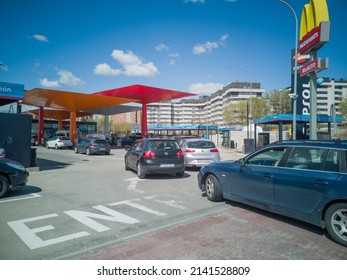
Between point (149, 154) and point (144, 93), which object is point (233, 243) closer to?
point (149, 154)

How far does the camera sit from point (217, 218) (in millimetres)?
4996

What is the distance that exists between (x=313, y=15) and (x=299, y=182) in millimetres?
9763

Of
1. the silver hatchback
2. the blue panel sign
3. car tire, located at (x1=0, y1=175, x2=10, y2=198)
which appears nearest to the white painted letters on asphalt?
car tire, located at (x1=0, y1=175, x2=10, y2=198)

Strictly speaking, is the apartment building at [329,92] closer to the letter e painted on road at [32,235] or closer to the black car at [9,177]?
the black car at [9,177]

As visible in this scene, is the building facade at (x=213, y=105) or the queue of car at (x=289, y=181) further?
the building facade at (x=213, y=105)

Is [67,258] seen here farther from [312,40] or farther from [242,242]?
[312,40]

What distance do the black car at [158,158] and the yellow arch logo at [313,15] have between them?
8.04 metres

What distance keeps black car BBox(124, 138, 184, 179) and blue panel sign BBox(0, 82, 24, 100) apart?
6.80 m

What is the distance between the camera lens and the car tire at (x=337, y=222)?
3656mm

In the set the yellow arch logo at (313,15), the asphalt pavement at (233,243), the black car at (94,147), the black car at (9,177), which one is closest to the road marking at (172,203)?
the asphalt pavement at (233,243)

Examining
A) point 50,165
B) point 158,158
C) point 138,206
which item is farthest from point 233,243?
point 50,165

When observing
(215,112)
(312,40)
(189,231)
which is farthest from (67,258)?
(215,112)

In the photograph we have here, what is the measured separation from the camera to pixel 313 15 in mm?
10594
